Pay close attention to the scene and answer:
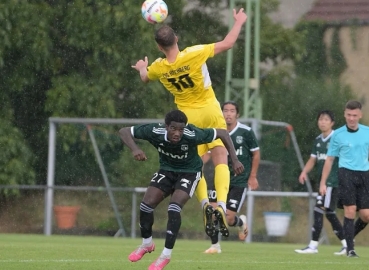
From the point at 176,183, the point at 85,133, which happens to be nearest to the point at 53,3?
the point at 85,133

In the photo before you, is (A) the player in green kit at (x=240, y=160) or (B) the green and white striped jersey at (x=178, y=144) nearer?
(B) the green and white striped jersey at (x=178, y=144)

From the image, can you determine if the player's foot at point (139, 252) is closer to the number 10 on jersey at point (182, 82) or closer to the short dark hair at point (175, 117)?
the short dark hair at point (175, 117)

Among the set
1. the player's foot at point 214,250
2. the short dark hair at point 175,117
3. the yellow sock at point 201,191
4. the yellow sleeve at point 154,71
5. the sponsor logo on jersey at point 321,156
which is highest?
the yellow sleeve at point 154,71

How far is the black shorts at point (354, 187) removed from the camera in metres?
13.9

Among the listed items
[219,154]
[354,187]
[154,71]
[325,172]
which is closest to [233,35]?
[154,71]

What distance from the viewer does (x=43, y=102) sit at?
84.0 feet

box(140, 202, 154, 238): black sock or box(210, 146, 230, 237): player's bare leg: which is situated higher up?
box(210, 146, 230, 237): player's bare leg

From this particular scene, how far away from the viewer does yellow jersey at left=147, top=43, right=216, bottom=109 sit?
12062 mm

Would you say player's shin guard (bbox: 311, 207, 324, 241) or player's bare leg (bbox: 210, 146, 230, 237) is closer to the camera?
player's bare leg (bbox: 210, 146, 230, 237)

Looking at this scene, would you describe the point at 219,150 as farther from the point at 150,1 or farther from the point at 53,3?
the point at 53,3

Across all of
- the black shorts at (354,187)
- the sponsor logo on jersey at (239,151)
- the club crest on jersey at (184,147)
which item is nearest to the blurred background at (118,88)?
the sponsor logo on jersey at (239,151)

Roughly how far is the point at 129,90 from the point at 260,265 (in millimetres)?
14240

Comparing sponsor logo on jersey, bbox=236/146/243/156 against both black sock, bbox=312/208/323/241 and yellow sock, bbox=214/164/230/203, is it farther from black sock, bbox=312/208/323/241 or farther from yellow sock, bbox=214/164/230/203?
yellow sock, bbox=214/164/230/203

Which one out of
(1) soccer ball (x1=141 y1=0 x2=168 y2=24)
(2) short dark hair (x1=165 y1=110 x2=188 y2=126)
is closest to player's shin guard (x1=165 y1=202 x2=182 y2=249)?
(2) short dark hair (x1=165 y1=110 x2=188 y2=126)
